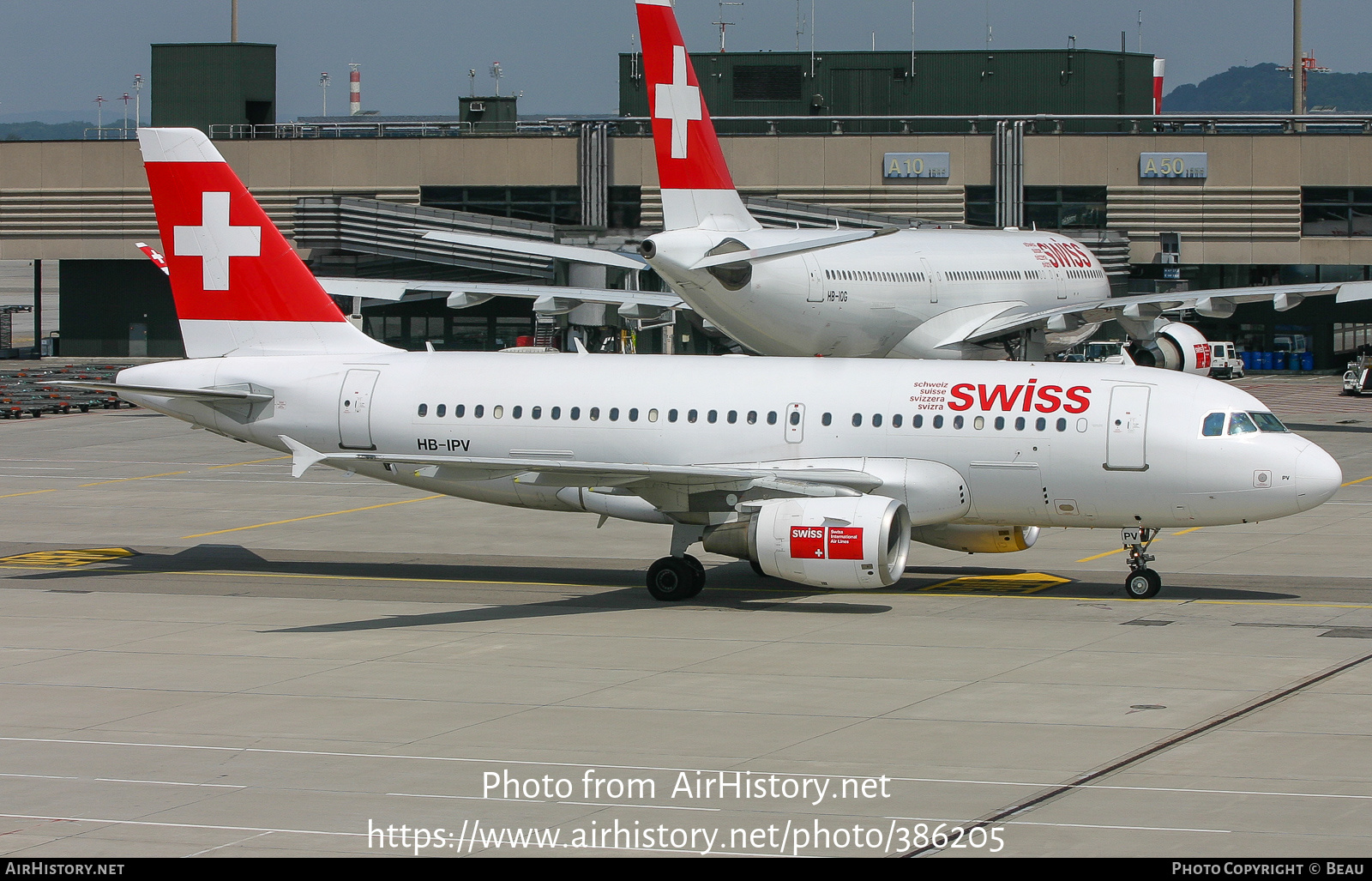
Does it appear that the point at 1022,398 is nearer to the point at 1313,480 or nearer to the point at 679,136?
the point at 1313,480


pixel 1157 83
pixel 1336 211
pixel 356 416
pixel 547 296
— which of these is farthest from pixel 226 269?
pixel 1157 83

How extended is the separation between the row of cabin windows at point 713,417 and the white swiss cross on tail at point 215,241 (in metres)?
4.86

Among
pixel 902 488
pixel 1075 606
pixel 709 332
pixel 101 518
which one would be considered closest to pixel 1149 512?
pixel 1075 606

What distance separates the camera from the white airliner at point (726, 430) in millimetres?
25844

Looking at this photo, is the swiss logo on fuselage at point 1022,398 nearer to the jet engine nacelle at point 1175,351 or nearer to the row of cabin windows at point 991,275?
the row of cabin windows at point 991,275

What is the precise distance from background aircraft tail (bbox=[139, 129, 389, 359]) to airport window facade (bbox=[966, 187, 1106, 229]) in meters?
62.2

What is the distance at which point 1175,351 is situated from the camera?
57656 mm

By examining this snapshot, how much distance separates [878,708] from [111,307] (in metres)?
87.4

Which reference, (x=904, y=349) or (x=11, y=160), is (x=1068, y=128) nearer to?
(x=904, y=349)

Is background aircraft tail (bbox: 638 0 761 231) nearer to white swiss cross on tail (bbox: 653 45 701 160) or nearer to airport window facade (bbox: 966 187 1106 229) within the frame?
white swiss cross on tail (bbox: 653 45 701 160)

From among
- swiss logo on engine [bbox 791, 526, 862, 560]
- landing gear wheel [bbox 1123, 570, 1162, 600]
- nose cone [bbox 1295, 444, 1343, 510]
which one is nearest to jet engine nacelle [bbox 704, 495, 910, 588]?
swiss logo on engine [bbox 791, 526, 862, 560]

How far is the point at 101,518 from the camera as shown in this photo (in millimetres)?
38062

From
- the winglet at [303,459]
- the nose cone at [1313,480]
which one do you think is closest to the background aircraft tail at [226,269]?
the winglet at [303,459]

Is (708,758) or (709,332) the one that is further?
(709,332)
